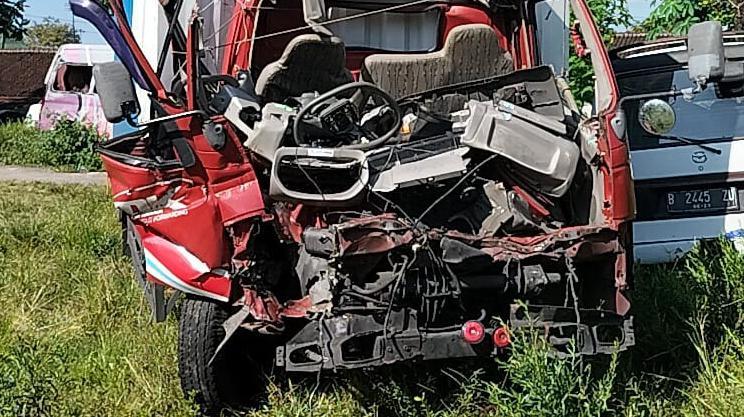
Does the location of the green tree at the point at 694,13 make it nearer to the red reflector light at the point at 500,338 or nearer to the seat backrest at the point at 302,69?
the seat backrest at the point at 302,69

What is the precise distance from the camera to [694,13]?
378 inches

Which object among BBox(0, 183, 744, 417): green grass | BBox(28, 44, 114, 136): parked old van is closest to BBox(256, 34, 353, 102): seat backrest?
BBox(0, 183, 744, 417): green grass

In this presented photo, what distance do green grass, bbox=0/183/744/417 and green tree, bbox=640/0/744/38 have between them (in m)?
3.90

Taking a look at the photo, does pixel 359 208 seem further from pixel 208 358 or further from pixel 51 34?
pixel 51 34

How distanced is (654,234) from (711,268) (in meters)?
0.63

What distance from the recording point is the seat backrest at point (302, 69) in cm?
504

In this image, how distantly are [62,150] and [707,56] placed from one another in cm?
1295

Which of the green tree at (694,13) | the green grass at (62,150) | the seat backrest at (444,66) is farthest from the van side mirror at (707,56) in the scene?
the green grass at (62,150)

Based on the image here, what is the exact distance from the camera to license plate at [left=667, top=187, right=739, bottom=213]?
650 centimetres

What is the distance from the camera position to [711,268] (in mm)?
6039

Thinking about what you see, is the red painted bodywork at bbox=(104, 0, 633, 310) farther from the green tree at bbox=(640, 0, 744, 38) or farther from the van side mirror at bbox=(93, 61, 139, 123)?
the green tree at bbox=(640, 0, 744, 38)

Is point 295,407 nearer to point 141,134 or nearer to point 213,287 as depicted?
point 213,287

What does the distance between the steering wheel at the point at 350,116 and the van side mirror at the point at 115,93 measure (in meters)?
0.75

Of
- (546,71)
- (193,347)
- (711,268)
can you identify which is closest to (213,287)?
(193,347)
